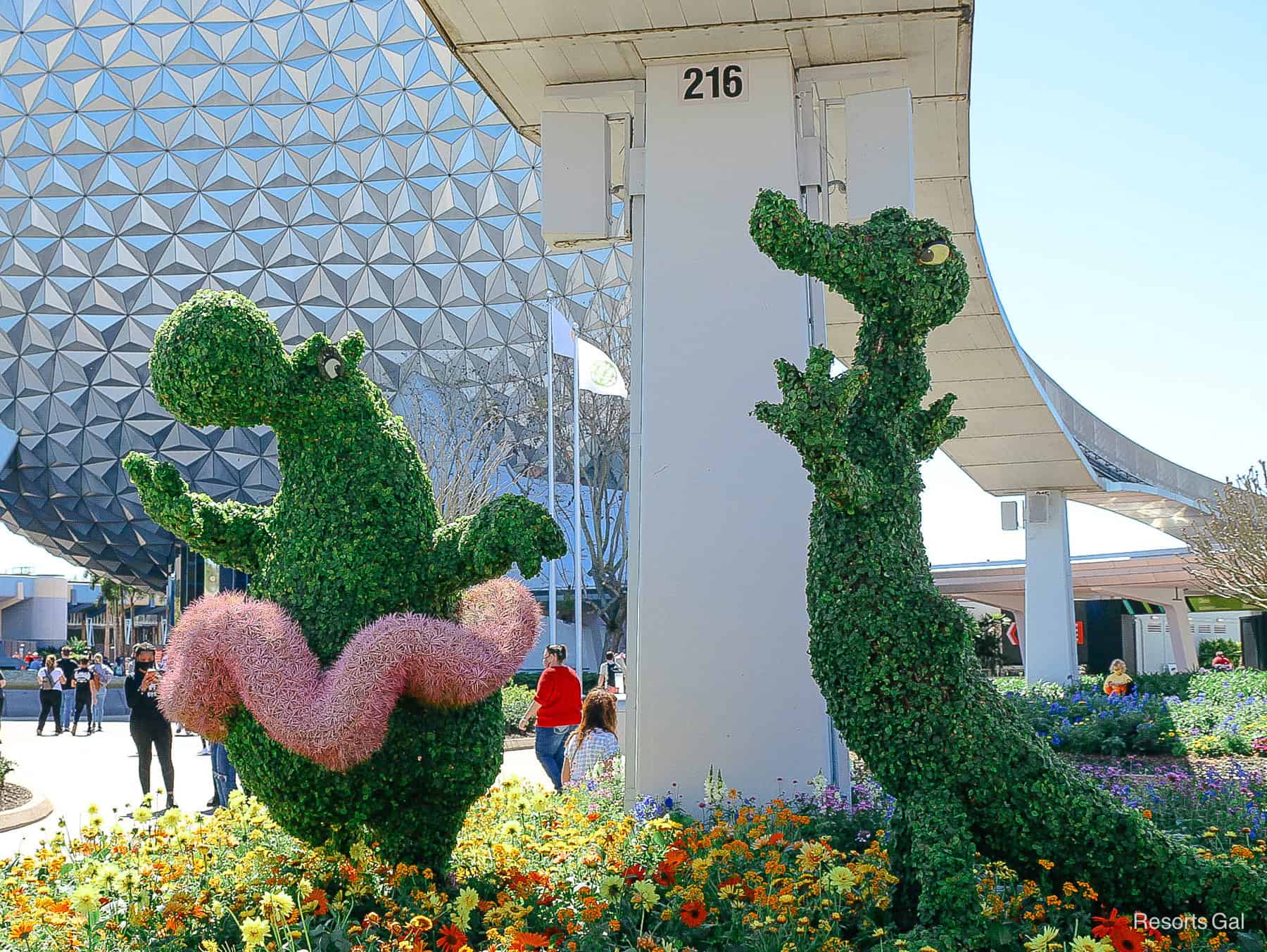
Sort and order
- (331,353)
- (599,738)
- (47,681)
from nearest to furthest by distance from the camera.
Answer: (331,353) < (599,738) < (47,681)

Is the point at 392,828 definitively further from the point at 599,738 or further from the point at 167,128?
the point at 167,128

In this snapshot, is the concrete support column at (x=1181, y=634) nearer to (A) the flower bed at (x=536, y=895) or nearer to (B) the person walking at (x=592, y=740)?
(B) the person walking at (x=592, y=740)

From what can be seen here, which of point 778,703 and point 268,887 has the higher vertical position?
point 778,703

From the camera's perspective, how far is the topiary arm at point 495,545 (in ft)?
16.7

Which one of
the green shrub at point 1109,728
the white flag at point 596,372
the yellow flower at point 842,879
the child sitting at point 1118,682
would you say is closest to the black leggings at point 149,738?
the green shrub at point 1109,728

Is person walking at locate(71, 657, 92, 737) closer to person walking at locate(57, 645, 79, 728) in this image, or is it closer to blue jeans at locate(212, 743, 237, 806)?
person walking at locate(57, 645, 79, 728)

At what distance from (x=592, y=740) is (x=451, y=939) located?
513cm

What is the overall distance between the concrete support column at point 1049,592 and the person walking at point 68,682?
1905 centimetres

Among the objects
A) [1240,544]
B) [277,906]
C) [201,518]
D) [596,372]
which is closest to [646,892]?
[277,906]

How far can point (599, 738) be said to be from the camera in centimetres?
926

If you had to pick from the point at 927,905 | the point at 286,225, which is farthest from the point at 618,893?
the point at 286,225

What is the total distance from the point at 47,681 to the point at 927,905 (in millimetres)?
22467

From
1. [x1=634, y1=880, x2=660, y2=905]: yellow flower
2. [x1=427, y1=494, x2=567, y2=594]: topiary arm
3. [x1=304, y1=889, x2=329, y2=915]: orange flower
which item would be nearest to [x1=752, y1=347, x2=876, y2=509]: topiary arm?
[x1=427, y1=494, x2=567, y2=594]: topiary arm

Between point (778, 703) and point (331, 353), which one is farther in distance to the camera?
point (778, 703)
